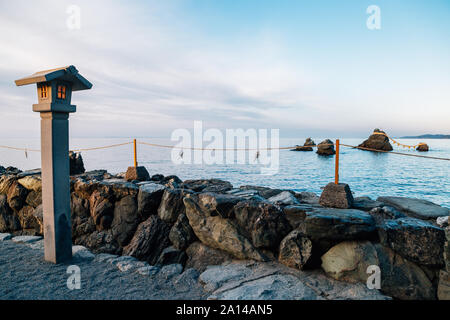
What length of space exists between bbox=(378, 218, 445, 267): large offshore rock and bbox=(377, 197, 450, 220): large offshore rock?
437 mm

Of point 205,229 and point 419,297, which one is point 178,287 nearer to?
point 205,229

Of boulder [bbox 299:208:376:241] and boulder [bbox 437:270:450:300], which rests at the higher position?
boulder [bbox 299:208:376:241]

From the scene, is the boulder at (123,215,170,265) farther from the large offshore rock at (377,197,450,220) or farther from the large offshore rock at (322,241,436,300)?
the large offshore rock at (377,197,450,220)

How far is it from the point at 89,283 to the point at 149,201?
79.1 inches

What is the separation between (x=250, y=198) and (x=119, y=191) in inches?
128

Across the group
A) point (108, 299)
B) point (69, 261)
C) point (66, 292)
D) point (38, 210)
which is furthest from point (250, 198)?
point (38, 210)

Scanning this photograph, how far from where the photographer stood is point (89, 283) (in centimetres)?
382

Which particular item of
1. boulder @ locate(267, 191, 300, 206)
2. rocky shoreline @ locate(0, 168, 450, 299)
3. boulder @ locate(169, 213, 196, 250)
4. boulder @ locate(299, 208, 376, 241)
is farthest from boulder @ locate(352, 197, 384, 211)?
boulder @ locate(169, 213, 196, 250)

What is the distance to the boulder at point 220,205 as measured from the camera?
4605 mm

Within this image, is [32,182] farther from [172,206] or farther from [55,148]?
[172,206]

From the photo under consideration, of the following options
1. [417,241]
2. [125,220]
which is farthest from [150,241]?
[417,241]

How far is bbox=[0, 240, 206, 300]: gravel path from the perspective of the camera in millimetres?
3525
